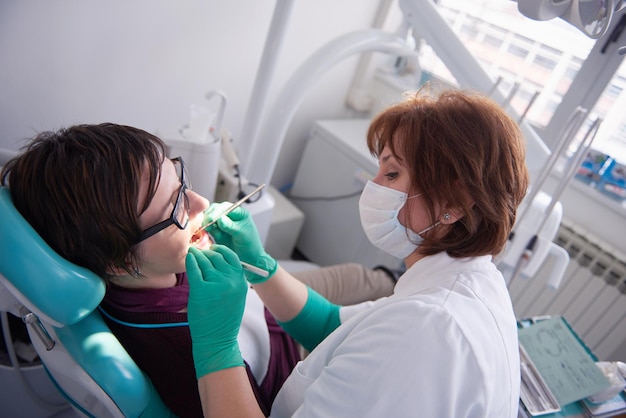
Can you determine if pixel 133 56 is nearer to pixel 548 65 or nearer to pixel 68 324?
pixel 68 324

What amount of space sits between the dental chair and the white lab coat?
35cm

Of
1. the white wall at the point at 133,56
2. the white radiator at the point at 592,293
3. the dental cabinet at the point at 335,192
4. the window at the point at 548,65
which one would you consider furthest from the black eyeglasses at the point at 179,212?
the white radiator at the point at 592,293

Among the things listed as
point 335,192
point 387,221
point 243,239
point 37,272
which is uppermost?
point 387,221

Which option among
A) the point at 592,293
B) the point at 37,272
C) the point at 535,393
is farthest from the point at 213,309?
the point at 592,293

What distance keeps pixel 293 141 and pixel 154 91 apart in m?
0.96

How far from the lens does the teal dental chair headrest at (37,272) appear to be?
0.60 m

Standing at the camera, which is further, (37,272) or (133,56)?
(133,56)

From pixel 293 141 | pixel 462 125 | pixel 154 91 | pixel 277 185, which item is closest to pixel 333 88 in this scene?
pixel 293 141

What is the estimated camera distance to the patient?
2.38 ft

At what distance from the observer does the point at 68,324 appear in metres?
0.70

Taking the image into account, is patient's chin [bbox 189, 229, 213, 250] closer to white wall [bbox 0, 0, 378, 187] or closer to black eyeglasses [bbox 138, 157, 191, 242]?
black eyeglasses [bbox 138, 157, 191, 242]

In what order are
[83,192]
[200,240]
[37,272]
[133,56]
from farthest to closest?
[133,56]
[200,240]
[83,192]
[37,272]

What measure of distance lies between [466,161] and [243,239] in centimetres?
64

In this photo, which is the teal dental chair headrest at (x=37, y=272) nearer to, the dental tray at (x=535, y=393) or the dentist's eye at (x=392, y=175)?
the dentist's eye at (x=392, y=175)
